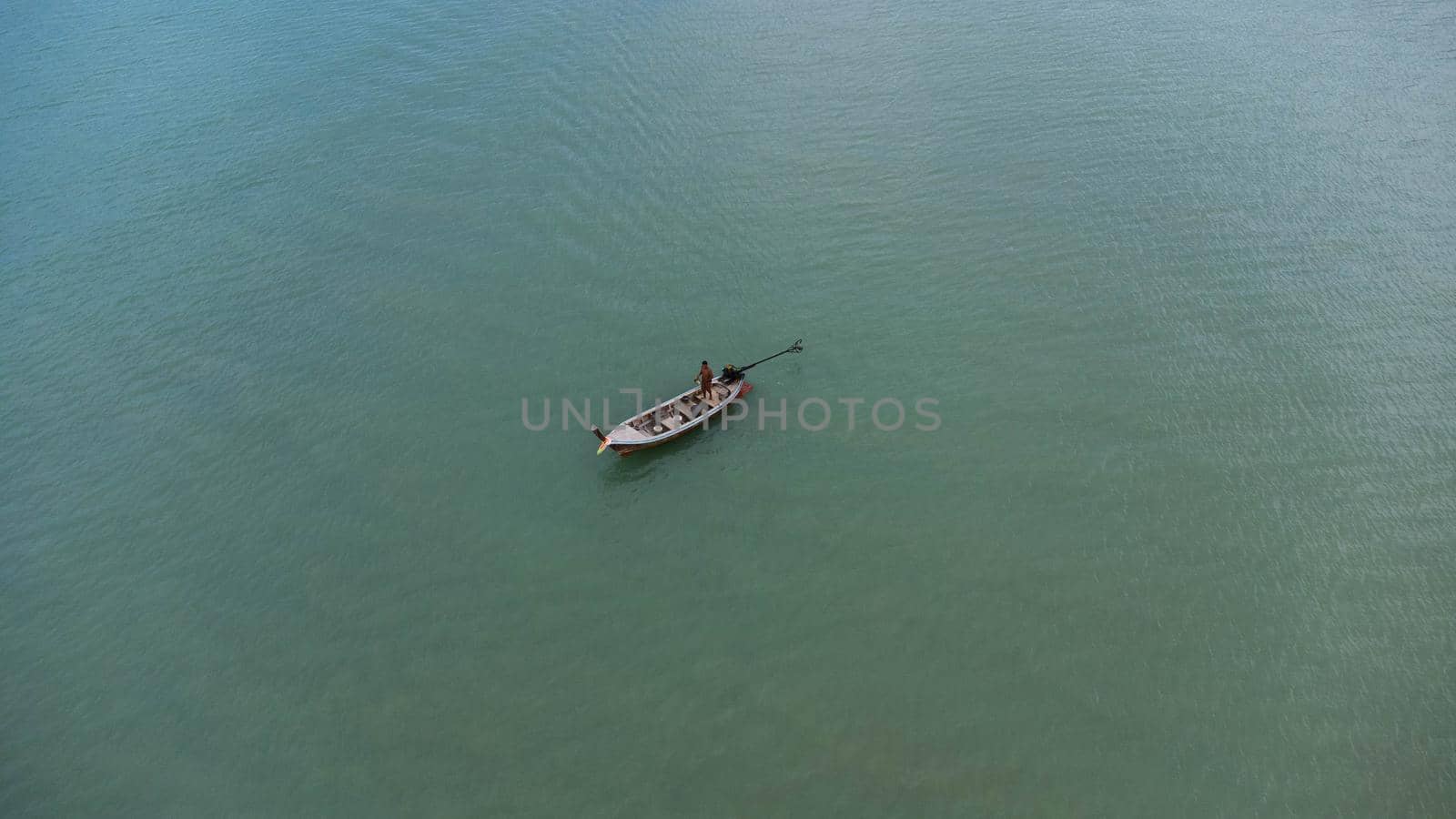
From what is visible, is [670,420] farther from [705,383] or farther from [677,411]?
[705,383]

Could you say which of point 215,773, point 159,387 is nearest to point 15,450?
point 159,387

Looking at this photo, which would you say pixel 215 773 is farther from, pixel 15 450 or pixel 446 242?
pixel 446 242

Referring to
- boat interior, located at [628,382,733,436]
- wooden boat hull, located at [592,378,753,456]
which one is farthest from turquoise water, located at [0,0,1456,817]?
boat interior, located at [628,382,733,436]

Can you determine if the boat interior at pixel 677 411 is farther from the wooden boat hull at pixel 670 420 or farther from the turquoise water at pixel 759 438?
the turquoise water at pixel 759 438

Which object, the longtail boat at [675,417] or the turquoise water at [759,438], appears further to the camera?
the longtail boat at [675,417]

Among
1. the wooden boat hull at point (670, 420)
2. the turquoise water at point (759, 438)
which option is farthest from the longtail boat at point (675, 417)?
the turquoise water at point (759, 438)

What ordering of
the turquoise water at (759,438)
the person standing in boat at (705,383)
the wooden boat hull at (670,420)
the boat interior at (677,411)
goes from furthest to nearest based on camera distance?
1. the person standing in boat at (705,383)
2. the boat interior at (677,411)
3. the wooden boat hull at (670,420)
4. the turquoise water at (759,438)

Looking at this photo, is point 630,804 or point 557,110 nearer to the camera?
point 630,804
